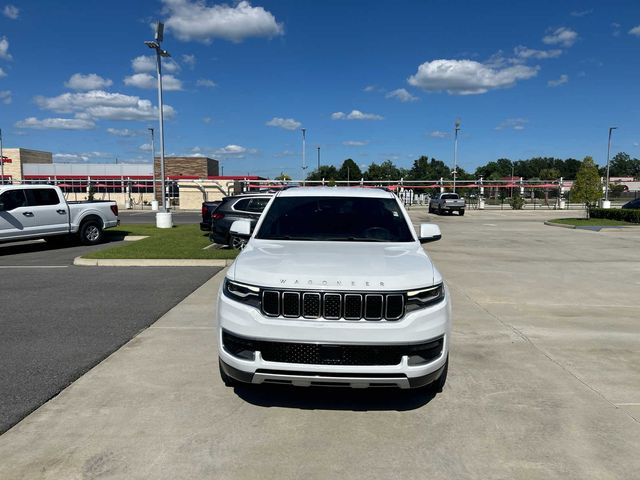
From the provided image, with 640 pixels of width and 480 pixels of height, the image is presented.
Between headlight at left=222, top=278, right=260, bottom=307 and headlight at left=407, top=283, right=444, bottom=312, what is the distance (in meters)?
1.14

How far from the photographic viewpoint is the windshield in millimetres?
4871

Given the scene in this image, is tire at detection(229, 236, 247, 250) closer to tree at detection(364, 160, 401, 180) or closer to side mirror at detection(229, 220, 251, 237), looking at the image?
side mirror at detection(229, 220, 251, 237)

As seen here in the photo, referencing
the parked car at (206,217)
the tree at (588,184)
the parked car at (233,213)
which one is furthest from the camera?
the tree at (588,184)

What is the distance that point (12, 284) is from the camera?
880 cm

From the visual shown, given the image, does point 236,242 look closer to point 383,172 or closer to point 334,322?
point 334,322

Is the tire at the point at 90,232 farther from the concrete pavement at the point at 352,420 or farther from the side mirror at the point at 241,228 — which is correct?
the side mirror at the point at 241,228

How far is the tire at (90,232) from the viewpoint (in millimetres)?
14602

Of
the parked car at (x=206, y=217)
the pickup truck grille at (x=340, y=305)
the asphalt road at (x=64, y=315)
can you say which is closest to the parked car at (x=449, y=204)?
the parked car at (x=206, y=217)

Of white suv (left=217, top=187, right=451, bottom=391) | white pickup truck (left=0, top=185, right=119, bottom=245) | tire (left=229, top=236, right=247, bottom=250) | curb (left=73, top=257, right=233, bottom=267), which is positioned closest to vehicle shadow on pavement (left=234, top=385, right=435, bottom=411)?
white suv (left=217, top=187, right=451, bottom=391)

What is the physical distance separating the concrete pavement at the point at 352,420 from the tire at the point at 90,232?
1007 cm

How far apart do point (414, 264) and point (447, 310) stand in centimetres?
45

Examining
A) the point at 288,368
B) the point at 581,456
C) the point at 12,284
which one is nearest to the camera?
the point at 581,456

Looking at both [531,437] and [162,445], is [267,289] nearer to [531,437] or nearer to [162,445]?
[162,445]

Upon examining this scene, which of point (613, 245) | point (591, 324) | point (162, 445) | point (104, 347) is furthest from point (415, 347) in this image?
point (613, 245)
